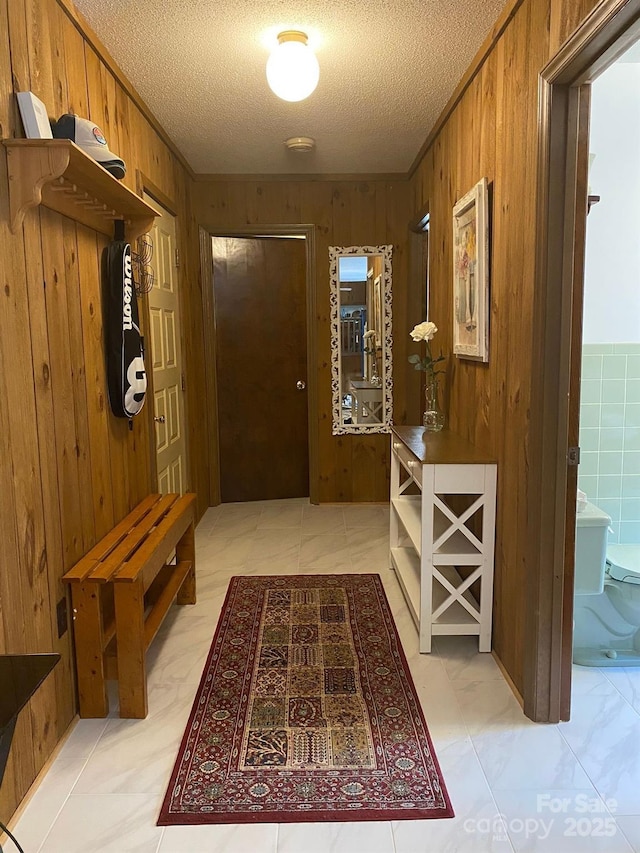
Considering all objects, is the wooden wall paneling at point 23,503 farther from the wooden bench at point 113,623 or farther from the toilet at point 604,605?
the toilet at point 604,605

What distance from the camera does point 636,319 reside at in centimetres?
294

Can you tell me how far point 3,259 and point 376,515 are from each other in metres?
3.38

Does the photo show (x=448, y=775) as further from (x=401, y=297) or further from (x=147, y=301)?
(x=401, y=297)

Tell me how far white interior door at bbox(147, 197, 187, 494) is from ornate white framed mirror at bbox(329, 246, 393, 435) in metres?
1.25

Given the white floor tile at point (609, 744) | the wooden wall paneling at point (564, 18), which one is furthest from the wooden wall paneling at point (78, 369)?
the white floor tile at point (609, 744)

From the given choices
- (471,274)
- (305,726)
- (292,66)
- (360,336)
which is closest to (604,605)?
(305,726)

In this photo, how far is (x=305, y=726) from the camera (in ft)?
7.13

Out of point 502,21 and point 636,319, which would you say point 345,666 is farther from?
point 502,21

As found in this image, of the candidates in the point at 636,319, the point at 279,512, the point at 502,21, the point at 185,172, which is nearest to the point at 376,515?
the point at 279,512

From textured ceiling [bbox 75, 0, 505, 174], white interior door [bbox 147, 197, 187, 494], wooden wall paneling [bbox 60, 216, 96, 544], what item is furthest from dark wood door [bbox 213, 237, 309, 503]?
wooden wall paneling [bbox 60, 216, 96, 544]

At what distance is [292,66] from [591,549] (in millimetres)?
2273
